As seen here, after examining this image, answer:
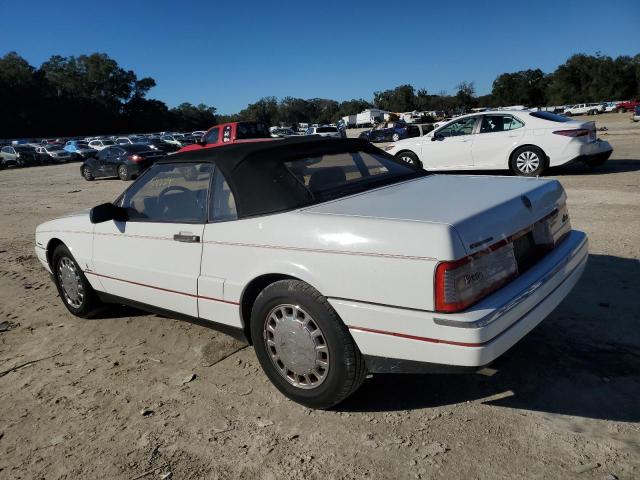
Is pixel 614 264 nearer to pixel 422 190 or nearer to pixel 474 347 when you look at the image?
pixel 422 190

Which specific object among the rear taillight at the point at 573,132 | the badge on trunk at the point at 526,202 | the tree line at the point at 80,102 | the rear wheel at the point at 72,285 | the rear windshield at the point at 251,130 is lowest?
the rear wheel at the point at 72,285

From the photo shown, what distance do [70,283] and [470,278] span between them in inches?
147

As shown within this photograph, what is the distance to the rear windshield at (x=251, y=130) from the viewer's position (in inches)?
735

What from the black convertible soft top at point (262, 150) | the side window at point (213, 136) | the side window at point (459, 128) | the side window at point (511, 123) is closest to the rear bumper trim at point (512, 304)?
the black convertible soft top at point (262, 150)

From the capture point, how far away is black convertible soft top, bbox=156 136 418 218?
117 inches

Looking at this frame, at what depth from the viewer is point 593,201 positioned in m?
7.83

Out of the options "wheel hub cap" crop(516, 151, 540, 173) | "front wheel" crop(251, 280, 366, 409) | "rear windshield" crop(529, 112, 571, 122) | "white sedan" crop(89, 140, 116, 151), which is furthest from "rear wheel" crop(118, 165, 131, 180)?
"white sedan" crop(89, 140, 116, 151)

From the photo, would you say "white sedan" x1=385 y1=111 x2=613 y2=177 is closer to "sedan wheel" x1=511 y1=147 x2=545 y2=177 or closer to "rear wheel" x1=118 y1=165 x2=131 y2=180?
"sedan wheel" x1=511 y1=147 x2=545 y2=177

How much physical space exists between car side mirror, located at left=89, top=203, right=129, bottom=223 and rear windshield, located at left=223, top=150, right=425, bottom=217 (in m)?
1.14

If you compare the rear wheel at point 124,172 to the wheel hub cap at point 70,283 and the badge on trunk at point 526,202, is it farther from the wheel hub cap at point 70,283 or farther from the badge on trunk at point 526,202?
the badge on trunk at point 526,202

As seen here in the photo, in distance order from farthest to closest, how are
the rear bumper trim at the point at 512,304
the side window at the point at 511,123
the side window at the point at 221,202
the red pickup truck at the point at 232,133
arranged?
the red pickup truck at the point at 232,133, the side window at the point at 511,123, the side window at the point at 221,202, the rear bumper trim at the point at 512,304

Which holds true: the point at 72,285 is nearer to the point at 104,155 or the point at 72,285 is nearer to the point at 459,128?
the point at 459,128

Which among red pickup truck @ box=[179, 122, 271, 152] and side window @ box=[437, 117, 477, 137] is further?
→ red pickup truck @ box=[179, 122, 271, 152]

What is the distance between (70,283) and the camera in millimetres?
4586
